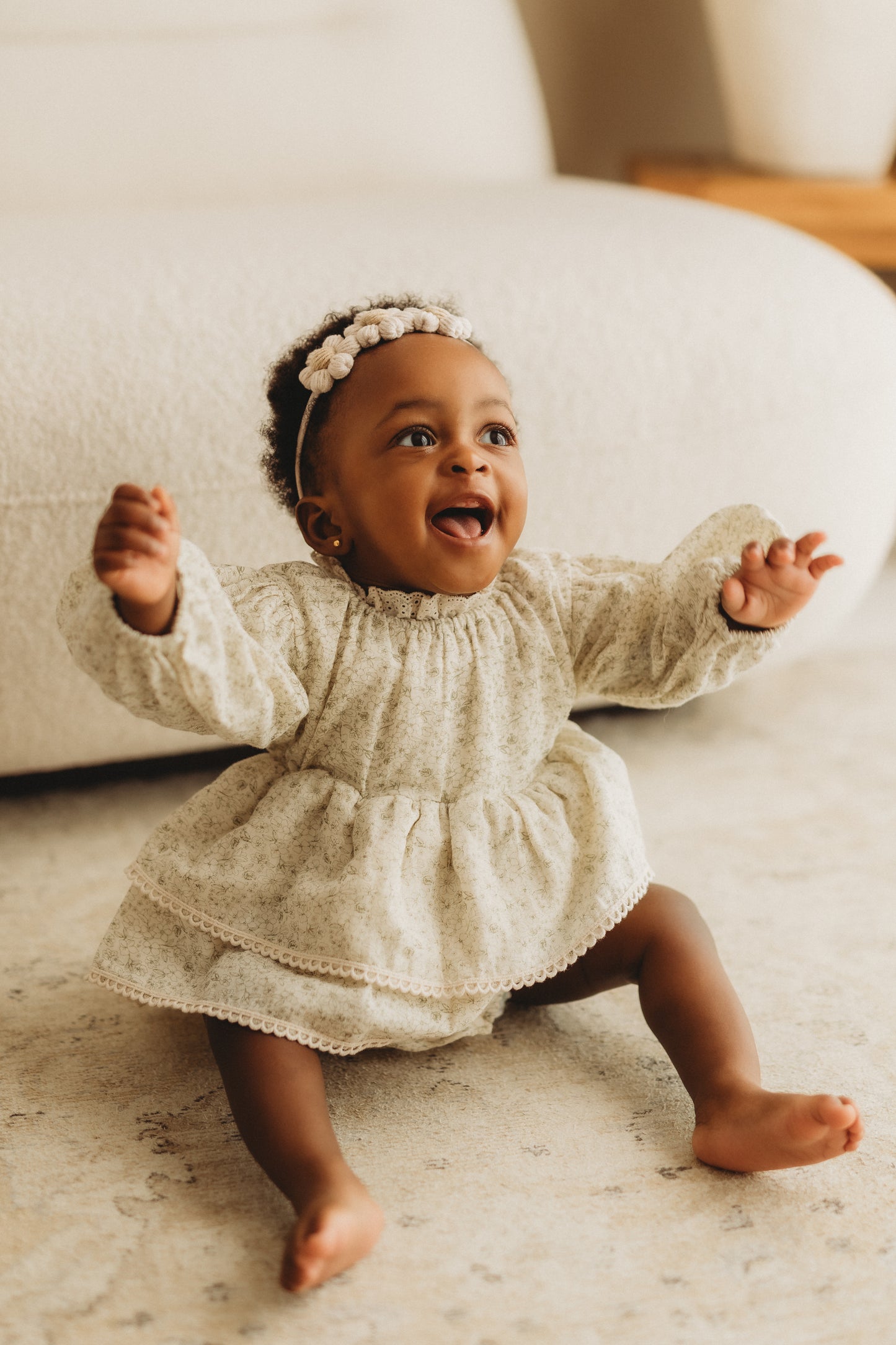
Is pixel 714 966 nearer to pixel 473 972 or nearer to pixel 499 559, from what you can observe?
pixel 473 972

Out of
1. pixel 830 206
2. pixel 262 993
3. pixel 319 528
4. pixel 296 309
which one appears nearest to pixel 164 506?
pixel 319 528

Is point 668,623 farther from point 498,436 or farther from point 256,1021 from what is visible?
point 256,1021

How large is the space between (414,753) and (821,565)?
26cm

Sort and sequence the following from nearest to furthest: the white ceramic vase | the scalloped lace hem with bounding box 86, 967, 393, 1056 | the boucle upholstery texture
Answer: the scalloped lace hem with bounding box 86, 967, 393, 1056 → the boucle upholstery texture → the white ceramic vase

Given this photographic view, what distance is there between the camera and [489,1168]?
2.24ft

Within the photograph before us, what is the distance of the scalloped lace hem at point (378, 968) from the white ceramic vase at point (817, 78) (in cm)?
114

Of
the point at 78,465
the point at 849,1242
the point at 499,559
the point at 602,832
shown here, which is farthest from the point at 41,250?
the point at 849,1242

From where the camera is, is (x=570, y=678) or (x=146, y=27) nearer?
(x=570, y=678)

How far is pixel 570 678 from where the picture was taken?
80 centimetres

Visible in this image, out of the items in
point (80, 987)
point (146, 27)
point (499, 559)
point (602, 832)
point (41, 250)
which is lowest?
point (80, 987)

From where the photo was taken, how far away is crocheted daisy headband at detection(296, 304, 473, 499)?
0.75m

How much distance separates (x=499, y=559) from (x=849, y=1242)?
403mm

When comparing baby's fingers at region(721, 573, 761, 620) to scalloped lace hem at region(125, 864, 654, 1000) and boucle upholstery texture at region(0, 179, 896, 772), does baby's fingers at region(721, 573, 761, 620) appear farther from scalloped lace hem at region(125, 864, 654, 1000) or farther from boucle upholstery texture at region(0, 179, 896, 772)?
boucle upholstery texture at region(0, 179, 896, 772)

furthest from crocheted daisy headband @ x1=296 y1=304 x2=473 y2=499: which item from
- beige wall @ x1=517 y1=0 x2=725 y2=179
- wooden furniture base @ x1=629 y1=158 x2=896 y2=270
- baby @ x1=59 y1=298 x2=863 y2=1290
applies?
beige wall @ x1=517 y1=0 x2=725 y2=179
